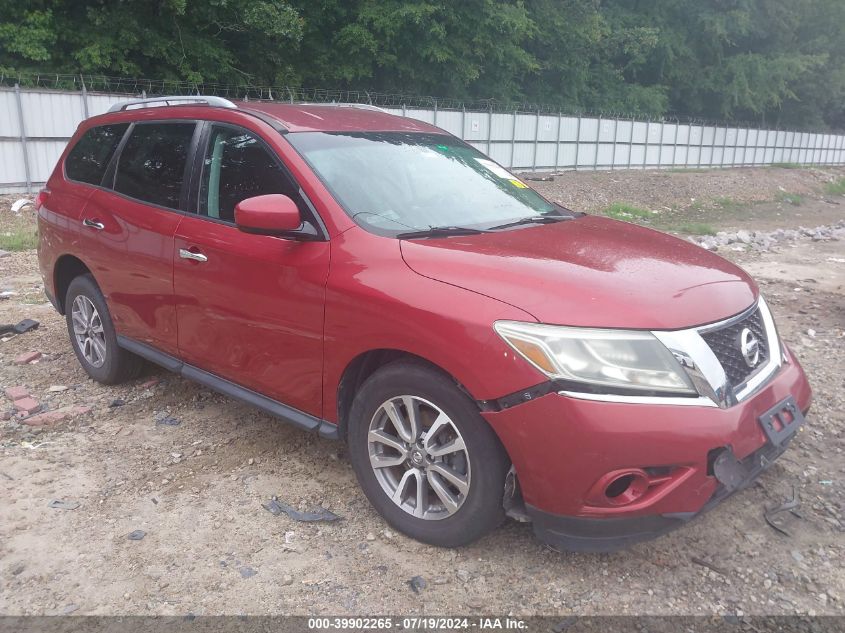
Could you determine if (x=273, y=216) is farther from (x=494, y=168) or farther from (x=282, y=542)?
(x=494, y=168)

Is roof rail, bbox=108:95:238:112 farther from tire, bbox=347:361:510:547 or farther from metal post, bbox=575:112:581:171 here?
metal post, bbox=575:112:581:171

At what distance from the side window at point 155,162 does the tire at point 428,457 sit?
72.0 inches

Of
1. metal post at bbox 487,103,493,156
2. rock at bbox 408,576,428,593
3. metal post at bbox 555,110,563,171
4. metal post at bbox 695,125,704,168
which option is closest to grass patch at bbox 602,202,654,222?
metal post at bbox 487,103,493,156

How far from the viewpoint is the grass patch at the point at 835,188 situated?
3133 centimetres

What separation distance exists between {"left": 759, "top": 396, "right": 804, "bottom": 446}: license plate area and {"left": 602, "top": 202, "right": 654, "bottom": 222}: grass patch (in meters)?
15.9

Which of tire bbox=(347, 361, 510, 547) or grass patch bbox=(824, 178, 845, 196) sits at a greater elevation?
tire bbox=(347, 361, 510, 547)

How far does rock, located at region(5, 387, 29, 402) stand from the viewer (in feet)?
15.2

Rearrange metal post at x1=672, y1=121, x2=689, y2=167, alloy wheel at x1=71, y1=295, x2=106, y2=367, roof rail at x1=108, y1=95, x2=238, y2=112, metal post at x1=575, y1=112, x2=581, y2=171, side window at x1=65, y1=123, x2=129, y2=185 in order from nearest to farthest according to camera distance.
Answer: roof rail at x1=108, y1=95, x2=238, y2=112
side window at x1=65, y1=123, x2=129, y2=185
alloy wheel at x1=71, y1=295, x2=106, y2=367
metal post at x1=575, y1=112, x2=581, y2=171
metal post at x1=672, y1=121, x2=689, y2=167

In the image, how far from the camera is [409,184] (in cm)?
356

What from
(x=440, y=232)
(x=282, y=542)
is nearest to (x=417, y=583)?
(x=282, y=542)

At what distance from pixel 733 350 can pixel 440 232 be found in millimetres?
1348

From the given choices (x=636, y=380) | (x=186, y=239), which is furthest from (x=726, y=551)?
(x=186, y=239)

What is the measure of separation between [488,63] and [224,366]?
28.0 m

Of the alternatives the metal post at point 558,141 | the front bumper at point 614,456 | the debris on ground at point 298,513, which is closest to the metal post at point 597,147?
the metal post at point 558,141
